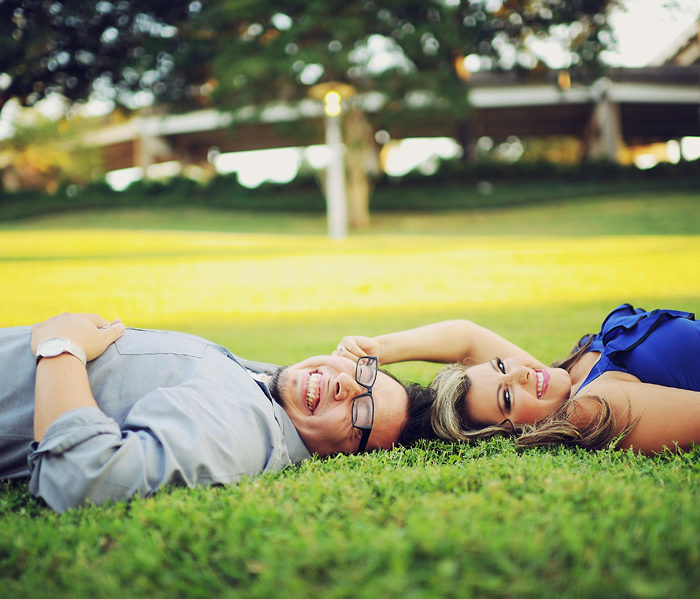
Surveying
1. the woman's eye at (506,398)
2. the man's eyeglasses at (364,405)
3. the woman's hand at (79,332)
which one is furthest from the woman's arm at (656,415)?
the woman's hand at (79,332)

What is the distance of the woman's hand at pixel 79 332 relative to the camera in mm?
2445

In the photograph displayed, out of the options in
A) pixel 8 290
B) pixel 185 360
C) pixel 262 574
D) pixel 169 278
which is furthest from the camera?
pixel 169 278

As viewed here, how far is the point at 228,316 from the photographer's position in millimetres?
7441

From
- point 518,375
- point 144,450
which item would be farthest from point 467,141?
point 144,450

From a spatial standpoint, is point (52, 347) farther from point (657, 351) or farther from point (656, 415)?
point (657, 351)

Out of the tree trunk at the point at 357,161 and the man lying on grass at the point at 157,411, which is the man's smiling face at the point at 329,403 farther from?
the tree trunk at the point at 357,161

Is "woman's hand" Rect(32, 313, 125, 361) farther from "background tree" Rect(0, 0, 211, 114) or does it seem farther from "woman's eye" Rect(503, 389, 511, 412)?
"background tree" Rect(0, 0, 211, 114)

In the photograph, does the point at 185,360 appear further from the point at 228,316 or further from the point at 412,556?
the point at 228,316

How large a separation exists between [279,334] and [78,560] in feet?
14.8

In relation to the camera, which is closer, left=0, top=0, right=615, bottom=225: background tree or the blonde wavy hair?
the blonde wavy hair

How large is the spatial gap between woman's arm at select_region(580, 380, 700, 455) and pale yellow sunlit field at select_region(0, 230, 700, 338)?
174 inches

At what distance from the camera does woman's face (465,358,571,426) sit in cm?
316

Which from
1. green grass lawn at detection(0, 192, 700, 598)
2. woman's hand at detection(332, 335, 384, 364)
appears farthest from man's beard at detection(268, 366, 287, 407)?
woman's hand at detection(332, 335, 384, 364)

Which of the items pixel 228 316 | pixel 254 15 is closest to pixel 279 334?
pixel 228 316
